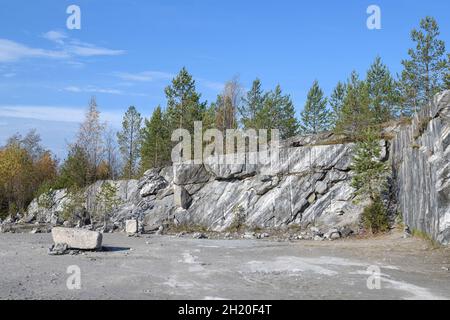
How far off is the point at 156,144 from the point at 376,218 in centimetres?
3462

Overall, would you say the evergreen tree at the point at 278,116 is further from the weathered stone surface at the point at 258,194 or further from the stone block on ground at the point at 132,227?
the stone block on ground at the point at 132,227

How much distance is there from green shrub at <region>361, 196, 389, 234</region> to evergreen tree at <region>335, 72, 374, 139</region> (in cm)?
1178

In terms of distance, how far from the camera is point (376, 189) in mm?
30312

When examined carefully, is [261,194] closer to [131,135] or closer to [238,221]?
[238,221]

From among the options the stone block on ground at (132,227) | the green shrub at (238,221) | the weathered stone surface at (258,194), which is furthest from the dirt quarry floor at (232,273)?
the green shrub at (238,221)

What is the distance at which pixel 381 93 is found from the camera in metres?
47.3

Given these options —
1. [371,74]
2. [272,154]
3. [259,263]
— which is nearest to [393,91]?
[371,74]

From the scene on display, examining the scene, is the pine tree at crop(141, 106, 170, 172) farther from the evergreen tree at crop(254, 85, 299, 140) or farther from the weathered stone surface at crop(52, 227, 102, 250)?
the weathered stone surface at crop(52, 227, 102, 250)

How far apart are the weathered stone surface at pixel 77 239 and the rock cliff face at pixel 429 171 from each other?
17.0 metres

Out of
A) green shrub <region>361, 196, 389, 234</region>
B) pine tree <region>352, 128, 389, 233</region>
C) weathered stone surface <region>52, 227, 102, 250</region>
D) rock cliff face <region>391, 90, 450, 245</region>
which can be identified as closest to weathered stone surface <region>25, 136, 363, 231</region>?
green shrub <region>361, 196, 389, 234</region>

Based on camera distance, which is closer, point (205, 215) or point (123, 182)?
point (205, 215)

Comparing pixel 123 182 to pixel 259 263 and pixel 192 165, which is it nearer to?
pixel 192 165

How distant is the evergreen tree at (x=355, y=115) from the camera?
4191 cm
